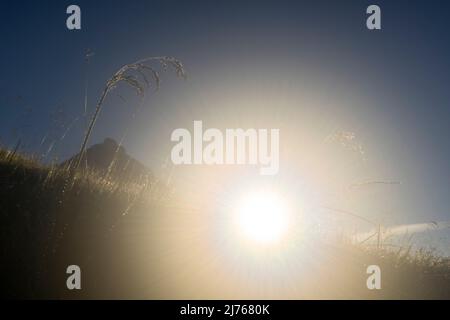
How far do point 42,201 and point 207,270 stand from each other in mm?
2030

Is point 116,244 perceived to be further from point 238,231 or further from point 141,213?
point 238,231

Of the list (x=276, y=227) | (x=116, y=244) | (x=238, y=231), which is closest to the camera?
(x=116, y=244)

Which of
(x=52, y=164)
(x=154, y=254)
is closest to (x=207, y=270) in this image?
(x=154, y=254)

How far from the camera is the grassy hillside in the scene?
4.79 metres

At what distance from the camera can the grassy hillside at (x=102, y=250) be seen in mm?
4793

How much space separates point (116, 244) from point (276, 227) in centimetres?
270

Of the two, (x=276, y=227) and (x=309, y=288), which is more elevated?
(x=276, y=227)

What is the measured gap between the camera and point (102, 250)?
536 cm

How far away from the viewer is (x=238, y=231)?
22.5 feet

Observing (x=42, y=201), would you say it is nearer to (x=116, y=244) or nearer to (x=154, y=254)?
(x=116, y=244)
